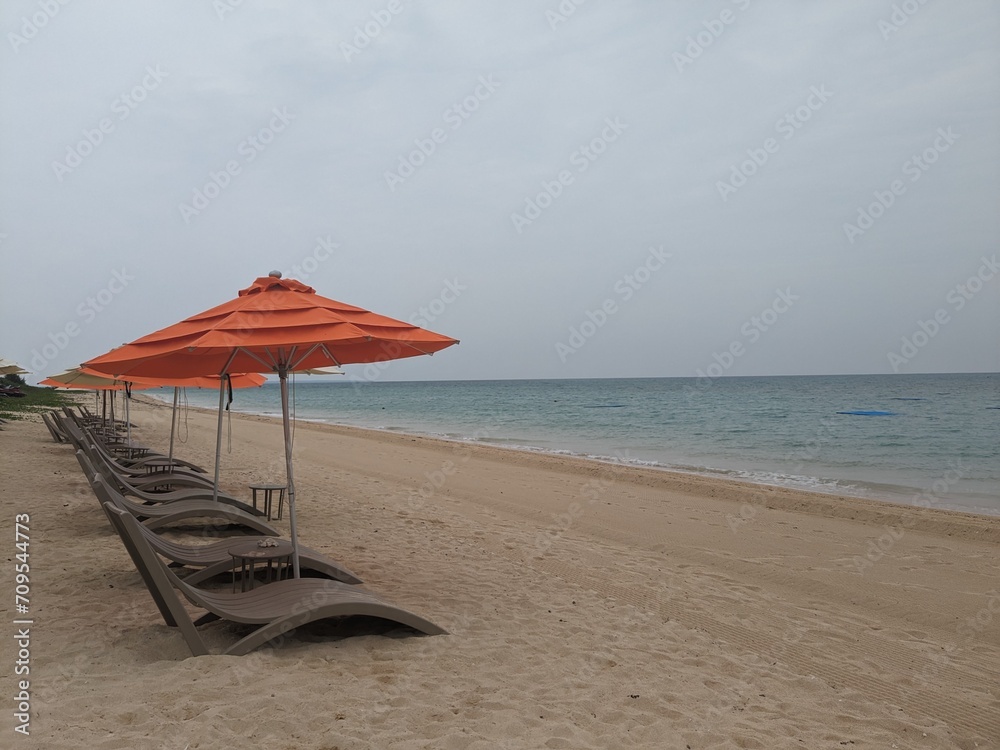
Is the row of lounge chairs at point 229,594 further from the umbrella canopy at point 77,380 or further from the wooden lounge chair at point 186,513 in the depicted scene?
the umbrella canopy at point 77,380

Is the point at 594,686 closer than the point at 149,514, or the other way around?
the point at 594,686

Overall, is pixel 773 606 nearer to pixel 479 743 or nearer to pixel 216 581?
pixel 479 743

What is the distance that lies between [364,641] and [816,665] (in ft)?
9.63

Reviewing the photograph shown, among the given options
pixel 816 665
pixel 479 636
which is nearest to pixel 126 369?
pixel 479 636

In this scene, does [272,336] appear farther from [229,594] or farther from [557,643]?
[557,643]

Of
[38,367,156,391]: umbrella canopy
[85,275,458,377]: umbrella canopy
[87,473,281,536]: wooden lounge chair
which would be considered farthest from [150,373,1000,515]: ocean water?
[38,367,156,391]: umbrella canopy

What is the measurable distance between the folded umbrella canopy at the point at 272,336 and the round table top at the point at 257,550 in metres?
0.19

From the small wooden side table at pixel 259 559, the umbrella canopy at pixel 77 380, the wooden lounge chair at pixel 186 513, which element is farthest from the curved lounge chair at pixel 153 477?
the umbrella canopy at pixel 77 380

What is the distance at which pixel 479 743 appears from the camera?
3045mm

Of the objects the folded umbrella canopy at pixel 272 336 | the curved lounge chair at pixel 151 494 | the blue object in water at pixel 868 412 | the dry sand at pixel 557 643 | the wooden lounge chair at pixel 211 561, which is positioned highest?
the folded umbrella canopy at pixel 272 336

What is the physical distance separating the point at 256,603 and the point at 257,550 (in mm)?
901

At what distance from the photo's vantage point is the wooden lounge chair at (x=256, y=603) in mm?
3549

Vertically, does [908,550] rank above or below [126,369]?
below

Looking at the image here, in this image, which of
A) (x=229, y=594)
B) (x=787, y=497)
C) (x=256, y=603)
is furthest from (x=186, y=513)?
(x=787, y=497)
